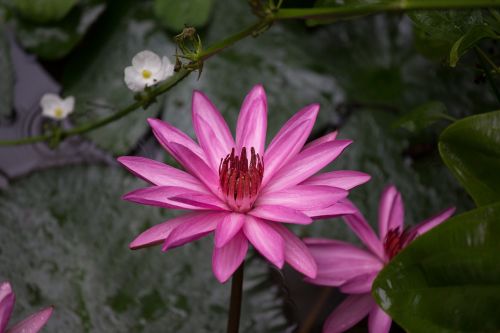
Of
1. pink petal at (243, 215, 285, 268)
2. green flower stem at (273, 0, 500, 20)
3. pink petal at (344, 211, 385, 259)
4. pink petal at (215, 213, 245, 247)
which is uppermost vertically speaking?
green flower stem at (273, 0, 500, 20)

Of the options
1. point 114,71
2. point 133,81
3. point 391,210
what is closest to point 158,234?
point 133,81

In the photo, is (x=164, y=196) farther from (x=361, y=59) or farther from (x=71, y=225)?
(x=361, y=59)

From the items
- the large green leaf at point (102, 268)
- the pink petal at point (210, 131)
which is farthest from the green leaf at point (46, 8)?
the pink petal at point (210, 131)

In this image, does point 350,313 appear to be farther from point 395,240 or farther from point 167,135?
point 167,135

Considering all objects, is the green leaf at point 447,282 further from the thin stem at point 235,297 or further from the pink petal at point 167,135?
the pink petal at point 167,135

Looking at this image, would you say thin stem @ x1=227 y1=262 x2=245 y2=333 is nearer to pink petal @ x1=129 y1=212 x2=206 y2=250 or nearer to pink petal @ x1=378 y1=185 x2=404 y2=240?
pink petal @ x1=129 y1=212 x2=206 y2=250

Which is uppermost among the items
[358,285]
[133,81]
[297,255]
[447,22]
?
Result: [447,22]

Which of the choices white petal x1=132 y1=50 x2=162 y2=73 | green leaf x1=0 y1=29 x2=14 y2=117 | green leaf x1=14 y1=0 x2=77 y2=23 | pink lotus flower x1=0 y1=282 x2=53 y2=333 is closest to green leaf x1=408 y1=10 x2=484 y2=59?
white petal x1=132 y1=50 x2=162 y2=73
